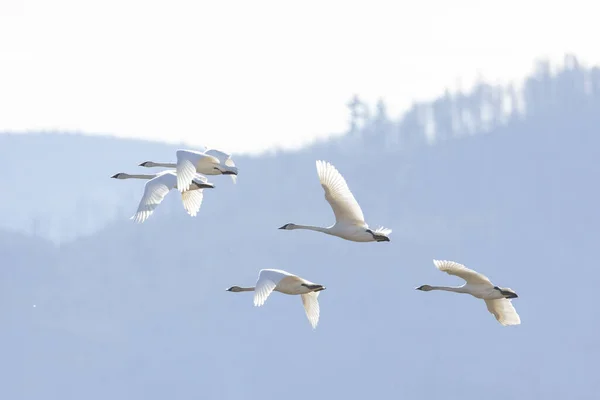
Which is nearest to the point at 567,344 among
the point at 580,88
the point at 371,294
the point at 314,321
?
the point at 371,294

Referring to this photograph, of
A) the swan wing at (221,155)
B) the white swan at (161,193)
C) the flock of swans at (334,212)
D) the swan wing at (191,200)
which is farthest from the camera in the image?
the swan wing at (191,200)

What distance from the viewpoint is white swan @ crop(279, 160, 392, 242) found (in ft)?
79.3

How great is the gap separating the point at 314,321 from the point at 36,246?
148103mm

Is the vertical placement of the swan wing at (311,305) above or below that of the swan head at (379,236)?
below

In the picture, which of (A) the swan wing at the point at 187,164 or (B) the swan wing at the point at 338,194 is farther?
(B) the swan wing at the point at 338,194

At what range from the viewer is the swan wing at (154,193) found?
24.0 metres

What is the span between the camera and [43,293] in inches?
6575

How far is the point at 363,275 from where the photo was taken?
155m

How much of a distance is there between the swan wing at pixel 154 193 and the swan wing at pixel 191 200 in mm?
943

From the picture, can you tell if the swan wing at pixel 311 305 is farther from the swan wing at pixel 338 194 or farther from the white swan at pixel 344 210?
the swan wing at pixel 338 194

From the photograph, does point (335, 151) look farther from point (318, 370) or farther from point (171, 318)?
point (318, 370)

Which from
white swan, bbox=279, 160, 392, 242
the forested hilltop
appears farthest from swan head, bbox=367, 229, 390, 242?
the forested hilltop

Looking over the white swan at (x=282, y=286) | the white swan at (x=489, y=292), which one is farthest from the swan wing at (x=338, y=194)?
the white swan at (x=489, y=292)

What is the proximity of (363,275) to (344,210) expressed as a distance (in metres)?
130
